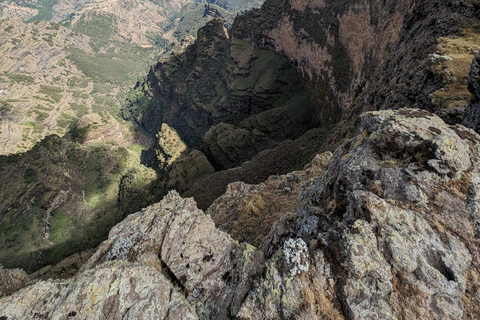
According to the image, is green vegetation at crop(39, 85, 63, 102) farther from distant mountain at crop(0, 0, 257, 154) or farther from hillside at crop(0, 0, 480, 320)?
hillside at crop(0, 0, 480, 320)

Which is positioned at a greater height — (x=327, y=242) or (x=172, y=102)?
(x=327, y=242)

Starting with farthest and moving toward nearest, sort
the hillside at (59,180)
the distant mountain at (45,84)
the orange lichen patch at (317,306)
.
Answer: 1. the distant mountain at (45,84)
2. the hillside at (59,180)
3. the orange lichen patch at (317,306)

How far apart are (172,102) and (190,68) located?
61.1 ft

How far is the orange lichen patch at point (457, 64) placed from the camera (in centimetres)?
1289

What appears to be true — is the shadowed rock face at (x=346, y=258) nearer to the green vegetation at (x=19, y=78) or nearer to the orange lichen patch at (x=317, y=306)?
the orange lichen patch at (x=317, y=306)

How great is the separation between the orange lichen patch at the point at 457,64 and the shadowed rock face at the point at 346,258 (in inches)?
241

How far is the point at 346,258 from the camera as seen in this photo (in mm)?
6125

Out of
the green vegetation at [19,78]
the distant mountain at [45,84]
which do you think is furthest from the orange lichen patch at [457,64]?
the green vegetation at [19,78]

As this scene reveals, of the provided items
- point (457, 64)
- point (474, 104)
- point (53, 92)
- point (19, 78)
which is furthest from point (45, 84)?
point (474, 104)

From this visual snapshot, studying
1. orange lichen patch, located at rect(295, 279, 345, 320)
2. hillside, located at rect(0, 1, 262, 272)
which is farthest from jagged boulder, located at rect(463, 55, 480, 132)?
hillside, located at rect(0, 1, 262, 272)

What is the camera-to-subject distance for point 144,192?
5347 centimetres

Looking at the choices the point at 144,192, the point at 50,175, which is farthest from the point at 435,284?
the point at 50,175

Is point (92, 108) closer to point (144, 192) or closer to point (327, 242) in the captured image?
point (144, 192)

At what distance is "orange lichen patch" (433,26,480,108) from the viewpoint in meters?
12.9
